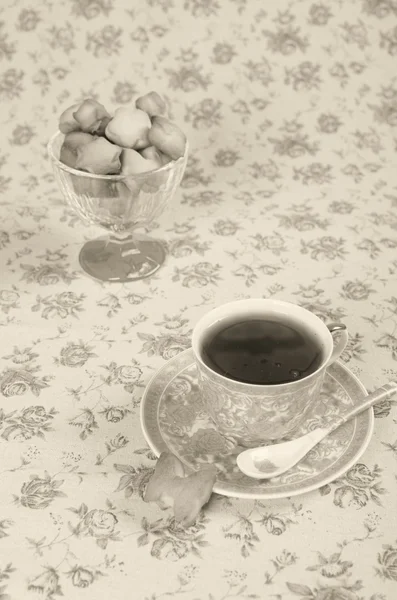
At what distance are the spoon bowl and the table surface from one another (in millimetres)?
59

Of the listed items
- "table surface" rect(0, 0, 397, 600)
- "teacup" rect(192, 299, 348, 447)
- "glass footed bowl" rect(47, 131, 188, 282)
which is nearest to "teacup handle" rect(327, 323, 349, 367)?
"teacup" rect(192, 299, 348, 447)

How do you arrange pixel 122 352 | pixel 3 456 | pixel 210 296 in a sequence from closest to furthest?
1. pixel 3 456
2. pixel 122 352
3. pixel 210 296

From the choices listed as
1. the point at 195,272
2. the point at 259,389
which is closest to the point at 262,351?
the point at 259,389

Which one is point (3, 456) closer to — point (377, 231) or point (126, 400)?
point (126, 400)

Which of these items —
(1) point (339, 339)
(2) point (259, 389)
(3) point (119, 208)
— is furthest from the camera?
(3) point (119, 208)

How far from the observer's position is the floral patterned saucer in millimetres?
827

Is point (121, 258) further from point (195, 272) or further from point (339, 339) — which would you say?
point (339, 339)

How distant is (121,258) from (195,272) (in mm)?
138

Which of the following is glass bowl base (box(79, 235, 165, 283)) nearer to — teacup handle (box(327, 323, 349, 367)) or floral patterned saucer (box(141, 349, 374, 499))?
floral patterned saucer (box(141, 349, 374, 499))

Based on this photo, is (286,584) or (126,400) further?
(126,400)

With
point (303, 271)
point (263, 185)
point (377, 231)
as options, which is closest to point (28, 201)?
point (263, 185)

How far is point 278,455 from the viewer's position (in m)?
0.85

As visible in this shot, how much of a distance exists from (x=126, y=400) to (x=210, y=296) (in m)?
0.29

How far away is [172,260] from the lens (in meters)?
1.36
